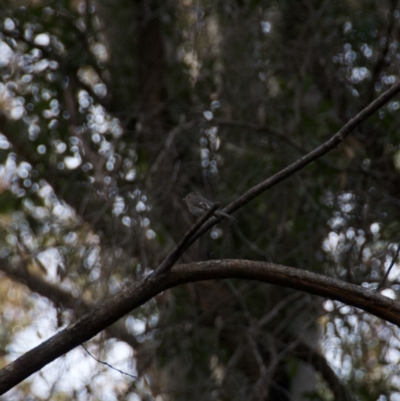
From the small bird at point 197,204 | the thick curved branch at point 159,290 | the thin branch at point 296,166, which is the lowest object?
the thick curved branch at point 159,290

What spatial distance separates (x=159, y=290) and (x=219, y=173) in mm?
2919

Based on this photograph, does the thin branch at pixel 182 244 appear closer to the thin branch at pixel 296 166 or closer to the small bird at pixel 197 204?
the thin branch at pixel 296 166

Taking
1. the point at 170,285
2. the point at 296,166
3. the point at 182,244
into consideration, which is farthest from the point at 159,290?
the point at 296,166

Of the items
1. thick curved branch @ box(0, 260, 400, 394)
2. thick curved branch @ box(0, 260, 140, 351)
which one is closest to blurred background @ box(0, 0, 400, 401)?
Answer: thick curved branch @ box(0, 260, 140, 351)

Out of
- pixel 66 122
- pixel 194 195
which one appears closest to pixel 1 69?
pixel 66 122

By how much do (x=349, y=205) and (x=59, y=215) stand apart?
2.09 m

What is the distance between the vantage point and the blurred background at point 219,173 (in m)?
4.84

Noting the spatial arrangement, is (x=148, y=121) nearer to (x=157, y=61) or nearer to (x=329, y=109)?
(x=157, y=61)

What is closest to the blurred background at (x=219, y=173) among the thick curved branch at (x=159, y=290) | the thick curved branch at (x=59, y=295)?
the thick curved branch at (x=59, y=295)

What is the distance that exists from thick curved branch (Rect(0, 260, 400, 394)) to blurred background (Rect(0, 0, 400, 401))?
6.15 ft

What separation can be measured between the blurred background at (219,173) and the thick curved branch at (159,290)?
187cm

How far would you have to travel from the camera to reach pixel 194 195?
172 inches

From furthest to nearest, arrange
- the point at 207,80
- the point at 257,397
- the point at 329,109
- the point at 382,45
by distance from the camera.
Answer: the point at 207,80
the point at 382,45
the point at 329,109
the point at 257,397

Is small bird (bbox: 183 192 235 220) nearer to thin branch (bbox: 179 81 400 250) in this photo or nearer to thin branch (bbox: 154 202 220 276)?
thin branch (bbox: 179 81 400 250)
